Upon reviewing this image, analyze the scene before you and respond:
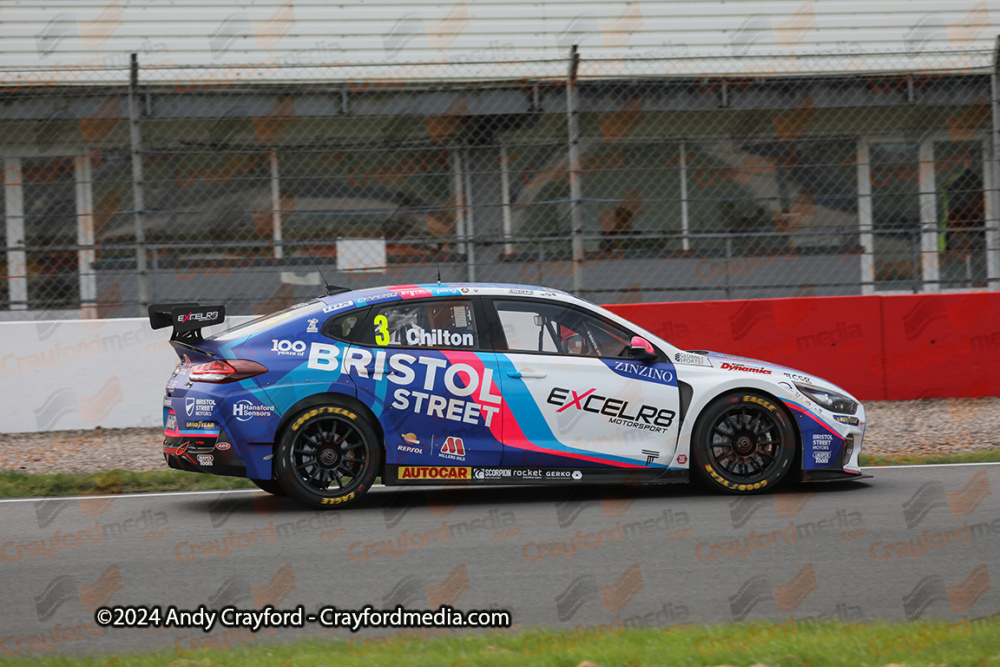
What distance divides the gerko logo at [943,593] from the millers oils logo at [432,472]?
117 inches

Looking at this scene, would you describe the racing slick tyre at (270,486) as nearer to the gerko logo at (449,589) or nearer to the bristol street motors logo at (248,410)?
the bristol street motors logo at (248,410)

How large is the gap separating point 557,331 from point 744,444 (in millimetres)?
1465

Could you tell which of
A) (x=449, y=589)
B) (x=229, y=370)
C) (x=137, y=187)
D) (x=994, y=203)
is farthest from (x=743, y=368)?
(x=137, y=187)

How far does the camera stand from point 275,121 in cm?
1658

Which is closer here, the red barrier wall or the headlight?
the headlight

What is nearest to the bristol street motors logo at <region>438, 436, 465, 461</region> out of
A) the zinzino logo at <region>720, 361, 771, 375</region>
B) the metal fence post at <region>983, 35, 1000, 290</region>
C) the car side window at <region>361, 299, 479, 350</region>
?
the car side window at <region>361, 299, 479, 350</region>

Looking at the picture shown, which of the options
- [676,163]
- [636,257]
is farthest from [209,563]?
[676,163]

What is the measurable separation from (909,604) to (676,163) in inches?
512

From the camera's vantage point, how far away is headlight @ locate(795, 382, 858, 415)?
7.82 m

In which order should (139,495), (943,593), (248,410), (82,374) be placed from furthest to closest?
(82,374) < (139,495) < (248,410) < (943,593)

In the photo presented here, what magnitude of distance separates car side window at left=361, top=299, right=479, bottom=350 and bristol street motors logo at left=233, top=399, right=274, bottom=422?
2.51ft

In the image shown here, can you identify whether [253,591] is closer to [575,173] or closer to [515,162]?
[575,173]

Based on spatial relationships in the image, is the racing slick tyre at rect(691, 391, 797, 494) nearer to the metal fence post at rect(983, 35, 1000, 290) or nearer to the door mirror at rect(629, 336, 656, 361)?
the door mirror at rect(629, 336, 656, 361)

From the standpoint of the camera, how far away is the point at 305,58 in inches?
652
